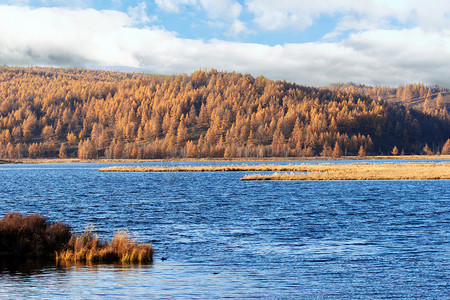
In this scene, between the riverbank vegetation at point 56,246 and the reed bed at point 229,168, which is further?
the reed bed at point 229,168

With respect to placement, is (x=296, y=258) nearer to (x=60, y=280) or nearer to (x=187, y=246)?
(x=187, y=246)

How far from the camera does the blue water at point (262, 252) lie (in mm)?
17703

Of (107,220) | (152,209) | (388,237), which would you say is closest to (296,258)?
(388,237)

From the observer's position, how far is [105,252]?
2217cm

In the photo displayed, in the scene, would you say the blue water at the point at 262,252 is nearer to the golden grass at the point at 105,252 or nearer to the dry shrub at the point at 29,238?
the golden grass at the point at 105,252

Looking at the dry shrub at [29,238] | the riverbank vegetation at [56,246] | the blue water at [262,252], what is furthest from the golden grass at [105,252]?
the blue water at [262,252]

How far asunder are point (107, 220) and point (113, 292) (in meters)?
21.2

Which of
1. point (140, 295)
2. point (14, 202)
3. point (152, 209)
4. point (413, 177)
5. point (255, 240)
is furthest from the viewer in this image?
point (413, 177)

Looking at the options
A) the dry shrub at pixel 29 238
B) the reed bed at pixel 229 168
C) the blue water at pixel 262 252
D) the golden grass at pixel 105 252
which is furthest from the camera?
the reed bed at pixel 229 168

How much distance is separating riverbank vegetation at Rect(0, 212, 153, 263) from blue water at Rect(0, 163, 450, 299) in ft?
3.48

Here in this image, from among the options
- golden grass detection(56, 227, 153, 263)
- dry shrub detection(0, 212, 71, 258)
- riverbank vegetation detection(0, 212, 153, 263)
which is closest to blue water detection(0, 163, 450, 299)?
golden grass detection(56, 227, 153, 263)

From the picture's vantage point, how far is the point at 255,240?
28.5 metres

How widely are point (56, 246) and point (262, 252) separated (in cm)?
972

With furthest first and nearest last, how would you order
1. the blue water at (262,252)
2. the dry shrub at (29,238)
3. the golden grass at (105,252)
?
the dry shrub at (29,238) < the golden grass at (105,252) < the blue water at (262,252)
